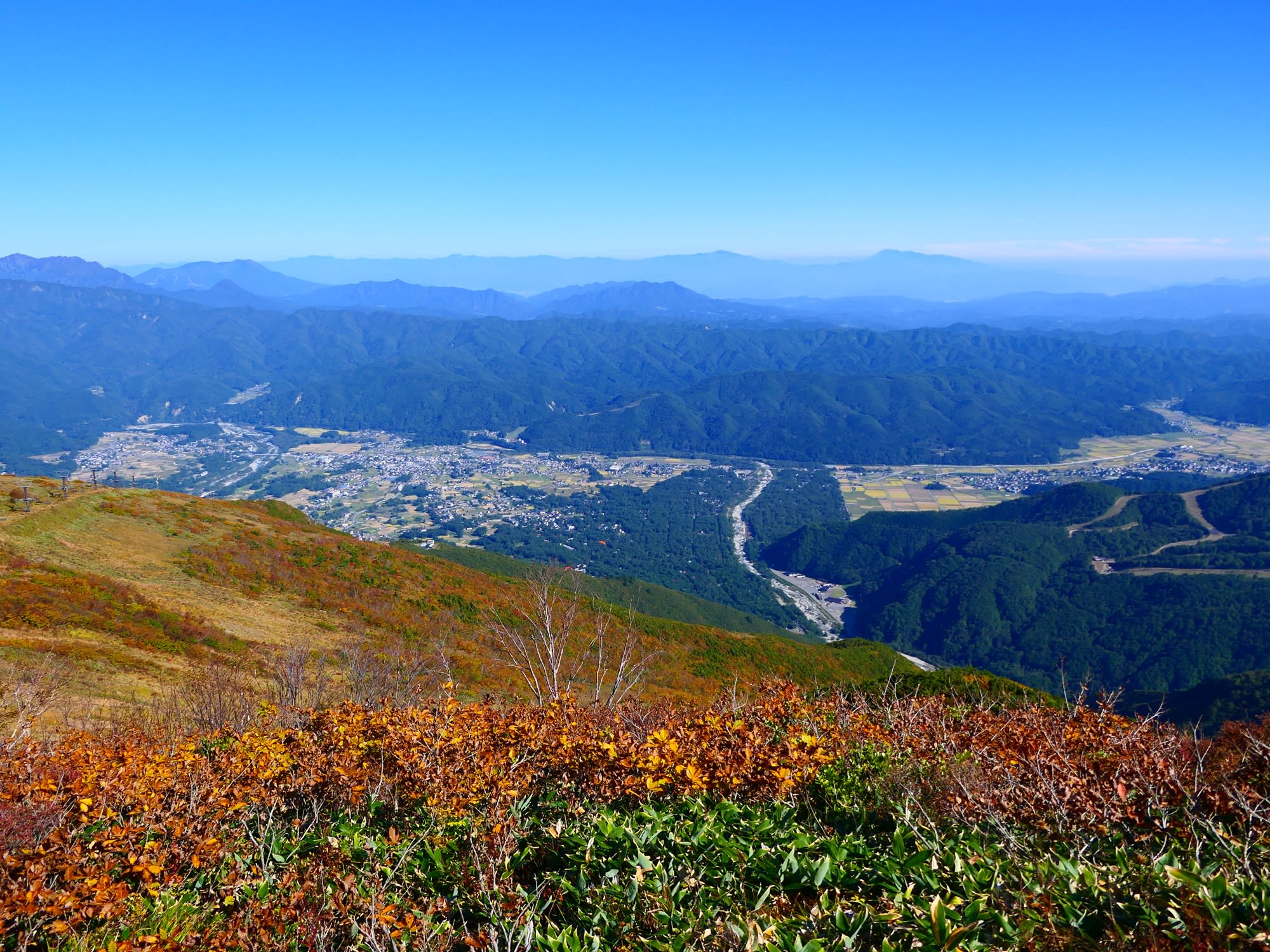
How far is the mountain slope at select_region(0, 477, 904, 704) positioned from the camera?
17141 millimetres

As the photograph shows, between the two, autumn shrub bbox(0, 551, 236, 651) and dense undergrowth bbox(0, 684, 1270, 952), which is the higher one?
dense undergrowth bbox(0, 684, 1270, 952)

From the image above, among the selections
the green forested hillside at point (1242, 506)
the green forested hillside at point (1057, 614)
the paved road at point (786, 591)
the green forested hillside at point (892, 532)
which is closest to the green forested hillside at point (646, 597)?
the paved road at point (786, 591)

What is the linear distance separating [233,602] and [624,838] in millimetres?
22523

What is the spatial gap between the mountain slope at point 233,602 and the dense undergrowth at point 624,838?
9077 millimetres

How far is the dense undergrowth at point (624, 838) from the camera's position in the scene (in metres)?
3.55

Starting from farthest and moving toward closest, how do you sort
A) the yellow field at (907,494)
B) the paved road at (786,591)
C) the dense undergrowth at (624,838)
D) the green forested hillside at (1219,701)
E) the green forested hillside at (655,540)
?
the yellow field at (907,494), the green forested hillside at (655,540), the paved road at (786,591), the green forested hillside at (1219,701), the dense undergrowth at (624,838)

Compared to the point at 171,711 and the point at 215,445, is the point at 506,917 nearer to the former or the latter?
the point at 171,711

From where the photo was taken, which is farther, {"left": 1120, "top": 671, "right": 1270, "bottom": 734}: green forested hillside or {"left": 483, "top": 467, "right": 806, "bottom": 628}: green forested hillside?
{"left": 483, "top": 467, "right": 806, "bottom": 628}: green forested hillside

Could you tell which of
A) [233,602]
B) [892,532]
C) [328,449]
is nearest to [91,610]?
[233,602]

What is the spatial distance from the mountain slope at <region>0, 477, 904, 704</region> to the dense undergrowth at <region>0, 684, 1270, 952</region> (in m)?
9.08

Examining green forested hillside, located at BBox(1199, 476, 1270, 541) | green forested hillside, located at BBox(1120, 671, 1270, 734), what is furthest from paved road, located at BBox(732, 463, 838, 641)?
green forested hillside, located at BBox(1199, 476, 1270, 541)

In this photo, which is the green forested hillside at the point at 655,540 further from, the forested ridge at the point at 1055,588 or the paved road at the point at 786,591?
Answer: the forested ridge at the point at 1055,588

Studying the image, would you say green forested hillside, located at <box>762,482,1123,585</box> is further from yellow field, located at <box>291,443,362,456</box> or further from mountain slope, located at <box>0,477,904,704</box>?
yellow field, located at <box>291,443,362,456</box>

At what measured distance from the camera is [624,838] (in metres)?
4.66
